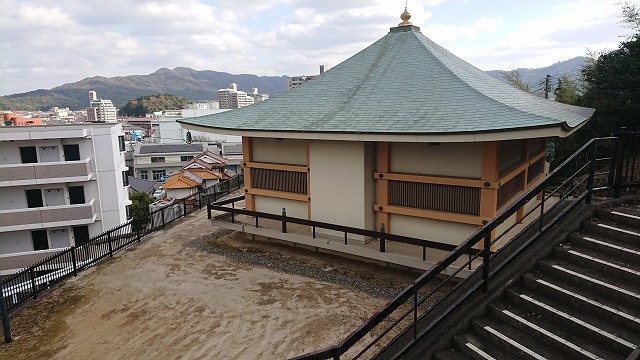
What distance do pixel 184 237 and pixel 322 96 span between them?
22.2ft

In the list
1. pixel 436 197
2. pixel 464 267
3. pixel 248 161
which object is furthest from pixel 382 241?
pixel 248 161

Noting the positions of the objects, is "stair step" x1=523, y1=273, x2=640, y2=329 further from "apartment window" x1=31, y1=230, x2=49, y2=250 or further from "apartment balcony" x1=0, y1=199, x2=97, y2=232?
"apartment window" x1=31, y1=230, x2=49, y2=250

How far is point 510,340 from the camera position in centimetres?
465

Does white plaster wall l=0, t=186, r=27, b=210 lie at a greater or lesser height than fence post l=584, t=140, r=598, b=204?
lesser

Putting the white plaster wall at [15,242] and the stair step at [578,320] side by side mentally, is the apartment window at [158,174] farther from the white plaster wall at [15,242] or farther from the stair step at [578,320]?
the stair step at [578,320]

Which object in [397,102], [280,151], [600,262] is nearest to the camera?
[600,262]

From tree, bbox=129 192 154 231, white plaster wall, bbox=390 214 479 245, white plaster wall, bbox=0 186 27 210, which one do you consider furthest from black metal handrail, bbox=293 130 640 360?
tree, bbox=129 192 154 231

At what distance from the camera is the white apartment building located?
866 inches

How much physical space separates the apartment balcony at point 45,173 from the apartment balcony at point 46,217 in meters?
1.58

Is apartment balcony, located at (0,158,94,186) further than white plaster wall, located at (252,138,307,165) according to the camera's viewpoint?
Yes

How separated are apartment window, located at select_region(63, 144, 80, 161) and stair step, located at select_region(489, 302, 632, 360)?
2580 cm

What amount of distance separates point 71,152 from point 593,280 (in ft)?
88.2

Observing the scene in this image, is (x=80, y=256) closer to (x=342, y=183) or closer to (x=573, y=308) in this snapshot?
(x=342, y=183)

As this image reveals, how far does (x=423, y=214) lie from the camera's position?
30.7ft
